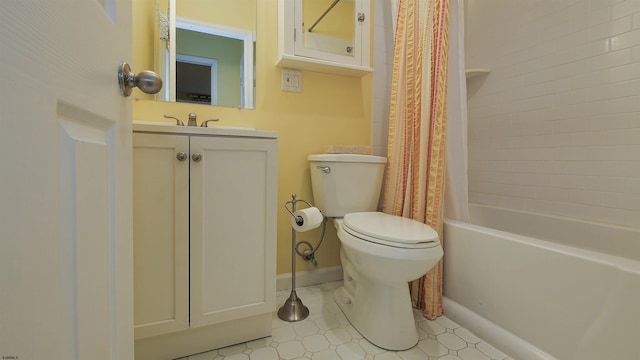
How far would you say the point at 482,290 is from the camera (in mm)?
1091

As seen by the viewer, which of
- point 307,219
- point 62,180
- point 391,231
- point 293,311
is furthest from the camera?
point 293,311

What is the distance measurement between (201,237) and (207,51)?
909 millimetres

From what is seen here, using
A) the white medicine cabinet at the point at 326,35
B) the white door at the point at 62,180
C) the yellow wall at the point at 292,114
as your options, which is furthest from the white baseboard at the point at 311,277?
the white medicine cabinet at the point at 326,35

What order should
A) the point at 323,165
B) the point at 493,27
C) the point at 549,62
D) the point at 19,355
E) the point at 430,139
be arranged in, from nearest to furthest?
the point at 19,355, the point at 430,139, the point at 323,165, the point at 549,62, the point at 493,27

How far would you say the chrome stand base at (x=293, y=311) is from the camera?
1.19 m

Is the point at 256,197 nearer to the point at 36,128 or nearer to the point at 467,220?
the point at 36,128

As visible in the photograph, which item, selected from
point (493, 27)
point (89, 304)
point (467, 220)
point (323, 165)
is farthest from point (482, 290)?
point (493, 27)

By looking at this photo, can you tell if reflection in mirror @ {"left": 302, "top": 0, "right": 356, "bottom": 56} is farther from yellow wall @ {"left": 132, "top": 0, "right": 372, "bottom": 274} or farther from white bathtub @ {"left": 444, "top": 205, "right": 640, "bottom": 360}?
white bathtub @ {"left": 444, "top": 205, "right": 640, "bottom": 360}

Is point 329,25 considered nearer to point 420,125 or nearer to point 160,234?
point 420,125

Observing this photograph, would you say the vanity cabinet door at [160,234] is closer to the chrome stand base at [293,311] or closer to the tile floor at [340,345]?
the tile floor at [340,345]

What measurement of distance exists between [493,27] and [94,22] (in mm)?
2181

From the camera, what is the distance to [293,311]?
1209 mm

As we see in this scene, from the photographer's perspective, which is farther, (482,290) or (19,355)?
(482,290)

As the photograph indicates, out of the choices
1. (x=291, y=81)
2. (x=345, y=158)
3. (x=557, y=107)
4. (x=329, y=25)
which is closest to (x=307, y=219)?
(x=345, y=158)
